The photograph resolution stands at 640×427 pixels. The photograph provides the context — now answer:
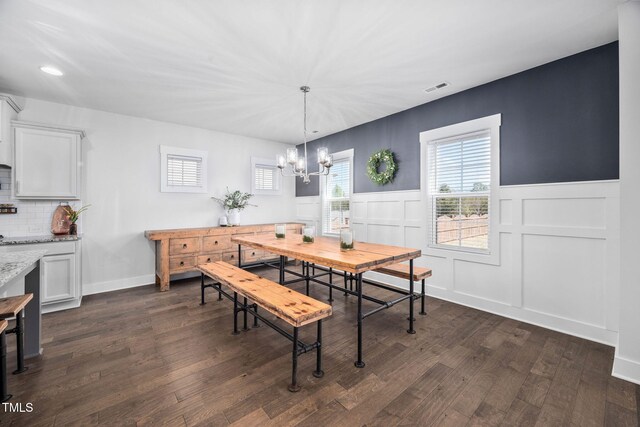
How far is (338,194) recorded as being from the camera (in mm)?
5199

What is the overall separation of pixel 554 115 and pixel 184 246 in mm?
4888

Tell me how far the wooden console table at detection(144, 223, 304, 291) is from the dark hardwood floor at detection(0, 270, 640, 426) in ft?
3.96

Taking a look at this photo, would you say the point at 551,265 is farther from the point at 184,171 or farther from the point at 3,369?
the point at 184,171

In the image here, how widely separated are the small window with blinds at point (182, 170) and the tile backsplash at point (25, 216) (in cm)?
140

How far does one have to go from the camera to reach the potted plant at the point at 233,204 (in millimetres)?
5047

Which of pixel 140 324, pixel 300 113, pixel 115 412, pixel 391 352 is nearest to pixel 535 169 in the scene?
pixel 391 352

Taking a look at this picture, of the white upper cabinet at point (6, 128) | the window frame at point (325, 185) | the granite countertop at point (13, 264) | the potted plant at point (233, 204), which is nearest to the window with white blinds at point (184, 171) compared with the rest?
the potted plant at point (233, 204)

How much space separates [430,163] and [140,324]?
3.97m

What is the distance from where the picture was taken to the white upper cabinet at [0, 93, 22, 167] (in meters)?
3.01

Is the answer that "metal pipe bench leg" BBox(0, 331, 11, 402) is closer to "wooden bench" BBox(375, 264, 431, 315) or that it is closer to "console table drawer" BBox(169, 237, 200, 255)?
"console table drawer" BBox(169, 237, 200, 255)

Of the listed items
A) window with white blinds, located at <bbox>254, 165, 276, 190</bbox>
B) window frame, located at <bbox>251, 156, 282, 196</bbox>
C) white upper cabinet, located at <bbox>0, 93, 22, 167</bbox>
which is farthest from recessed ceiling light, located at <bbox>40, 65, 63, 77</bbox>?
window with white blinds, located at <bbox>254, 165, 276, 190</bbox>

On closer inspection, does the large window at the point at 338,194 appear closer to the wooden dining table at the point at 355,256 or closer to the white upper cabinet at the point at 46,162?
the wooden dining table at the point at 355,256

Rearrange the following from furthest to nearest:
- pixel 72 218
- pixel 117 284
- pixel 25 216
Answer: pixel 117 284 → pixel 72 218 → pixel 25 216

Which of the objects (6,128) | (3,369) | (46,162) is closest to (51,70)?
(6,128)
